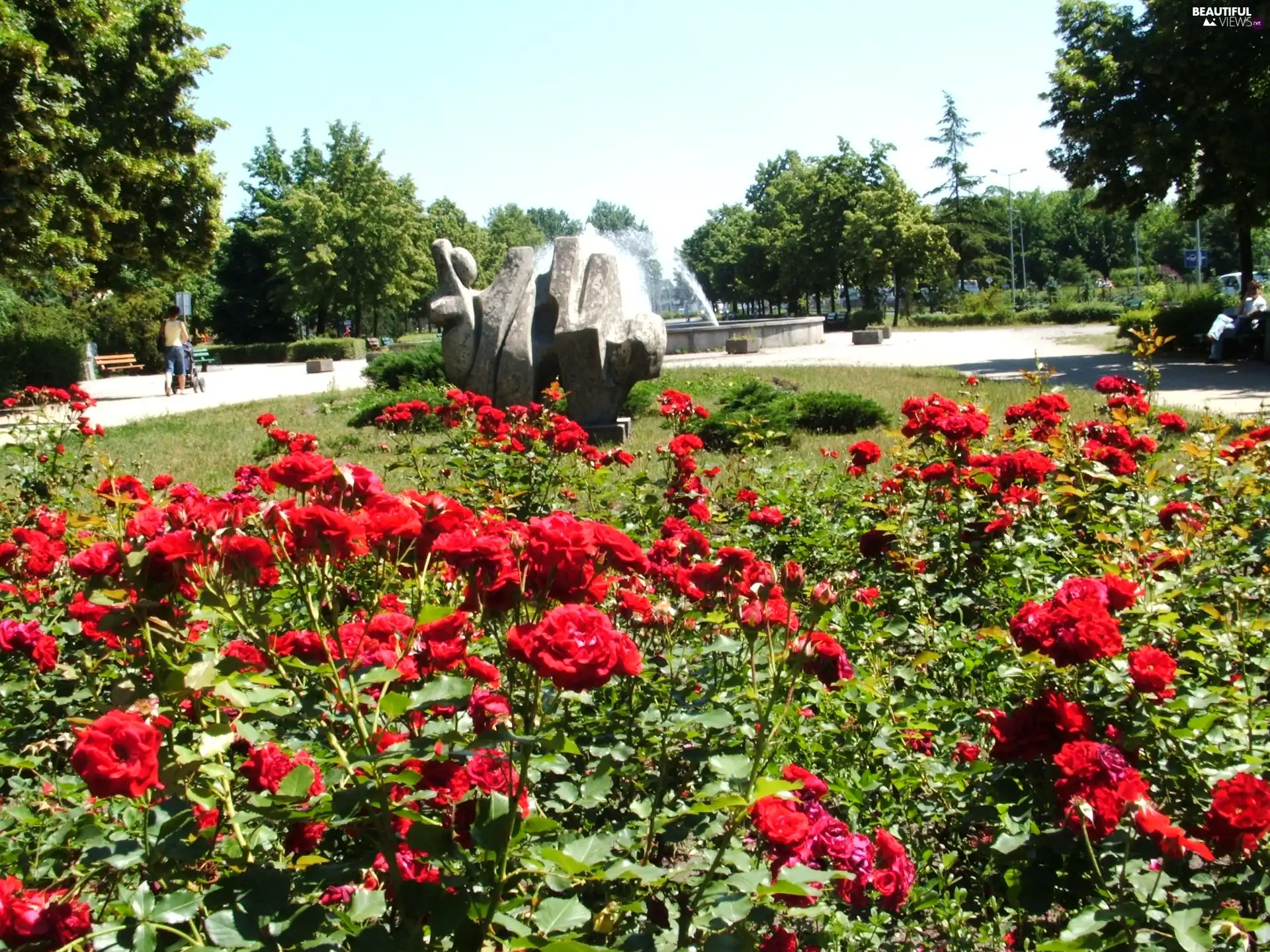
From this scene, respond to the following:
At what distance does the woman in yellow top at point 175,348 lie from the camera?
71.3ft

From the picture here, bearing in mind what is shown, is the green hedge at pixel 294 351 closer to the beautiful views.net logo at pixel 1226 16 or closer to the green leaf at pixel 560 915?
the beautiful views.net logo at pixel 1226 16

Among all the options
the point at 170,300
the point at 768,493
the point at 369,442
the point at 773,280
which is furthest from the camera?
the point at 773,280

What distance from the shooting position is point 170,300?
127 ft

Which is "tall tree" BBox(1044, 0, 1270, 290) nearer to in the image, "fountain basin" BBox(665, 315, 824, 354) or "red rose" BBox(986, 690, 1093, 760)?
"fountain basin" BBox(665, 315, 824, 354)

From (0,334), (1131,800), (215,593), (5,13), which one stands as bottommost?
(1131,800)

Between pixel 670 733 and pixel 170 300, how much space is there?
1619 inches

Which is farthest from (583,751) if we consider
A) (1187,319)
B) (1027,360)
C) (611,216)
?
(611,216)

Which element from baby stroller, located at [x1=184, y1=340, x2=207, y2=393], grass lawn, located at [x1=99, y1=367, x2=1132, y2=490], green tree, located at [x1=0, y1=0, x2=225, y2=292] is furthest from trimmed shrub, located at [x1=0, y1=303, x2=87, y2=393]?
grass lawn, located at [x1=99, y1=367, x2=1132, y2=490]

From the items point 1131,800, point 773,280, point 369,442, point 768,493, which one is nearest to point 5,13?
point 369,442

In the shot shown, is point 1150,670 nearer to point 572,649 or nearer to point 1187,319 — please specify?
point 572,649

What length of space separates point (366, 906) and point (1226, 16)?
824 inches

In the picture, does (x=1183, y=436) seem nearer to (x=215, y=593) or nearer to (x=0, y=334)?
(x=215, y=593)

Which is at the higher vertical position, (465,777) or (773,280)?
(773,280)

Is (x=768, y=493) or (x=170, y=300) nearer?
(x=768, y=493)
